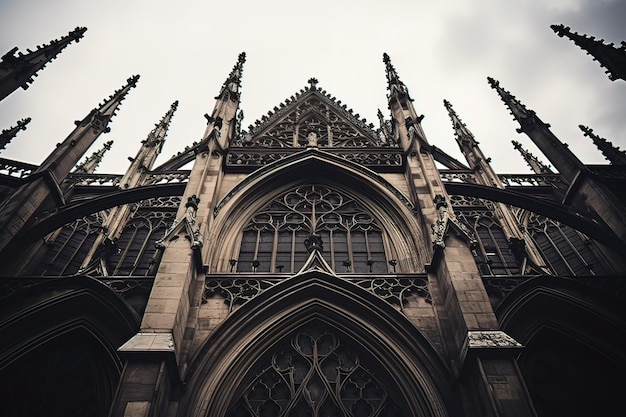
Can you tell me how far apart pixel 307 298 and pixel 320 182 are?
17.0 feet

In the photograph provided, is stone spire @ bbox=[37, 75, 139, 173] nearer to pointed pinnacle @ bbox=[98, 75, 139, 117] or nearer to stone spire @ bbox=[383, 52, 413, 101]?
pointed pinnacle @ bbox=[98, 75, 139, 117]

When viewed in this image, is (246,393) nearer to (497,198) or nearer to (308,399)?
(308,399)

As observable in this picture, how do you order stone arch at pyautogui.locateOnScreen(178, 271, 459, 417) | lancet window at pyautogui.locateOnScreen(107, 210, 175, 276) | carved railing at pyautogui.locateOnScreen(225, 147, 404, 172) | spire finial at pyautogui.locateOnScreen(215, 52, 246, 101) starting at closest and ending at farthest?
stone arch at pyautogui.locateOnScreen(178, 271, 459, 417) → lancet window at pyautogui.locateOnScreen(107, 210, 175, 276) → carved railing at pyautogui.locateOnScreen(225, 147, 404, 172) → spire finial at pyautogui.locateOnScreen(215, 52, 246, 101)

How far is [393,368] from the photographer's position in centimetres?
770

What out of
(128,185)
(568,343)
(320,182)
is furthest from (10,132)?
(568,343)

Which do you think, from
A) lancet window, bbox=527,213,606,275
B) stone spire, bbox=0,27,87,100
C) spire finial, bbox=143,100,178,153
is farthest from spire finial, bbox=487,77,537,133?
stone spire, bbox=0,27,87,100

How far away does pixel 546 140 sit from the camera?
1346 centimetres

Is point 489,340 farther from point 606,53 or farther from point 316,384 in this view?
point 606,53

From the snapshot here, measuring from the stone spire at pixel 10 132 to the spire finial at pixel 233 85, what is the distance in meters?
6.24

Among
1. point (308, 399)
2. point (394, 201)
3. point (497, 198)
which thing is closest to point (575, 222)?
point (497, 198)

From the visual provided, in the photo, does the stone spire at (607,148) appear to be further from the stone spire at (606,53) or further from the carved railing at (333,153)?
the carved railing at (333,153)

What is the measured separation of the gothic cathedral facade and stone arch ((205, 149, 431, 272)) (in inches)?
1.9

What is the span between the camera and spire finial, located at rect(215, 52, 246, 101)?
1623 centimetres

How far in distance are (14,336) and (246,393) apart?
15.0 feet
